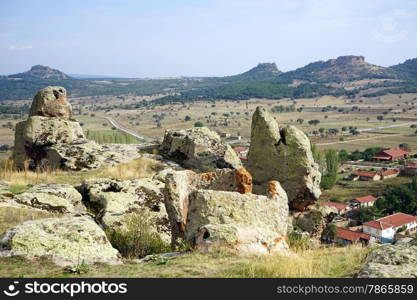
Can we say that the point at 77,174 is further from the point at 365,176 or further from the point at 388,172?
the point at 388,172

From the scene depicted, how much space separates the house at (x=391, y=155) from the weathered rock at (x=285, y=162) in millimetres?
100972

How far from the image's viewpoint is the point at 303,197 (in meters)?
22.6

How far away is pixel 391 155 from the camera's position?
4530 inches

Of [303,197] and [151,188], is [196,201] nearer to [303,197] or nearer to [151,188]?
[151,188]

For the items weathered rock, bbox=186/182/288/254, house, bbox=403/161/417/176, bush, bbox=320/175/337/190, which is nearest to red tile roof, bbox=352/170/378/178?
house, bbox=403/161/417/176

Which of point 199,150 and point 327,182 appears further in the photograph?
point 327,182

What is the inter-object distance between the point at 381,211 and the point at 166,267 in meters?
70.8

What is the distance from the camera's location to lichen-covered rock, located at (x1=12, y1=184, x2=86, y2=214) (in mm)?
14039

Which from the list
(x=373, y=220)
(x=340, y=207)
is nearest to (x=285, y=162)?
(x=373, y=220)

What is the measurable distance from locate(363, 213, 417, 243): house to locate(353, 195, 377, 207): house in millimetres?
8960

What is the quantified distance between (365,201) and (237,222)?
230 ft

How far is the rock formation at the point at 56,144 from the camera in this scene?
23391mm

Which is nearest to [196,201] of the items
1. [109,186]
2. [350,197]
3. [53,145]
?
[109,186]

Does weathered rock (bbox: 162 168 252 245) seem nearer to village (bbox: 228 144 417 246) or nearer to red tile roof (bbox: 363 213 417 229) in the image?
village (bbox: 228 144 417 246)
